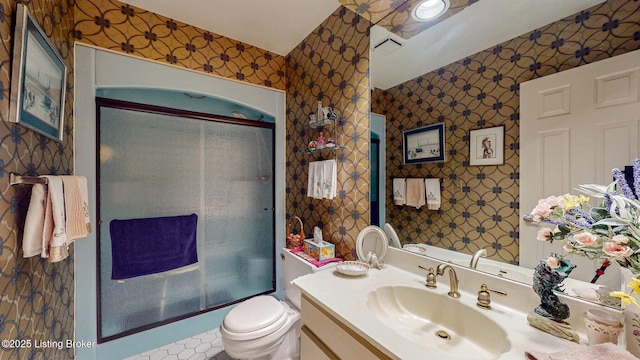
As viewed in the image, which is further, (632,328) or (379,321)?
(379,321)

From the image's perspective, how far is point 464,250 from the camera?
108 centimetres

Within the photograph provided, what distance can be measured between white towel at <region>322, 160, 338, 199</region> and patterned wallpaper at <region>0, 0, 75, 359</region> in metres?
1.46

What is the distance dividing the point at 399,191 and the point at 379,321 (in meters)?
0.74

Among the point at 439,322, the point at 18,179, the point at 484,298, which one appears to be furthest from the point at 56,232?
the point at 484,298

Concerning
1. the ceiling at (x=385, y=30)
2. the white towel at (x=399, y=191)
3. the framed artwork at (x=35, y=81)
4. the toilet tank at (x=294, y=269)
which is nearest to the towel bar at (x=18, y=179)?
the framed artwork at (x=35, y=81)

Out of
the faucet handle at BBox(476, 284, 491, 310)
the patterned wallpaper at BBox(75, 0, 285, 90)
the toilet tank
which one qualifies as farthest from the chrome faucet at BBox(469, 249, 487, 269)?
the patterned wallpaper at BBox(75, 0, 285, 90)

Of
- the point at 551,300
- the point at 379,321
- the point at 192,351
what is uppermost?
the point at 551,300

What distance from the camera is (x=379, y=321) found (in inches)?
32.4

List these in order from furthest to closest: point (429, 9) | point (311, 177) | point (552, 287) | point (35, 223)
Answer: point (311, 177) < point (429, 9) < point (35, 223) < point (552, 287)

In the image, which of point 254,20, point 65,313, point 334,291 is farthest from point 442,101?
point 65,313

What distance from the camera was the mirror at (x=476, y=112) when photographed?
860mm

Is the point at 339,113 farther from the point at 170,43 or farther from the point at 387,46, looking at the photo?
the point at 170,43

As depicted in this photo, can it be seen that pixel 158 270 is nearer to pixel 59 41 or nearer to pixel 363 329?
pixel 59 41

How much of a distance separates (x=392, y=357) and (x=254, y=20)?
2224 millimetres
